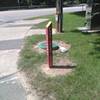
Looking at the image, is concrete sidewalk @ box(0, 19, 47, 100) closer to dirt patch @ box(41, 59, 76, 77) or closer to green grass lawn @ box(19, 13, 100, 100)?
green grass lawn @ box(19, 13, 100, 100)

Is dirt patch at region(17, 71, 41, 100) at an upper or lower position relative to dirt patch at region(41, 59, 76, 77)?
lower

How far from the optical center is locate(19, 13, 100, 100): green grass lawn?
5.47 meters

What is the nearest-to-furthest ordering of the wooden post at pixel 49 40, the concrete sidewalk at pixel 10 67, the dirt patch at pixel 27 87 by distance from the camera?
the dirt patch at pixel 27 87 < the concrete sidewalk at pixel 10 67 < the wooden post at pixel 49 40

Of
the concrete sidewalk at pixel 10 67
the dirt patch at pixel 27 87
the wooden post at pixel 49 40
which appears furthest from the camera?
the wooden post at pixel 49 40

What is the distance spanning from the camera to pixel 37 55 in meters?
8.08

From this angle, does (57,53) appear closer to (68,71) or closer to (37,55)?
(37,55)

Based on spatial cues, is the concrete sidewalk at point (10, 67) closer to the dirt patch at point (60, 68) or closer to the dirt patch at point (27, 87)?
the dirt patch at point (27, 87)

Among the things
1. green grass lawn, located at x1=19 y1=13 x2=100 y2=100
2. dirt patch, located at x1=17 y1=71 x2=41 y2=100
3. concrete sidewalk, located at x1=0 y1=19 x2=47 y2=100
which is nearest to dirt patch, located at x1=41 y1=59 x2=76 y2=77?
green grass lawn, located at x1=19 y1=13 x2=100 y2=100

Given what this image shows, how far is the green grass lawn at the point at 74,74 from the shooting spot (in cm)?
547

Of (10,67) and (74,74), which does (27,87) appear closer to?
(74,74)

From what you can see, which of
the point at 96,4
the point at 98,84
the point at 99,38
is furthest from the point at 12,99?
the point at 96,4

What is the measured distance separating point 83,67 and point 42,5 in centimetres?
2912

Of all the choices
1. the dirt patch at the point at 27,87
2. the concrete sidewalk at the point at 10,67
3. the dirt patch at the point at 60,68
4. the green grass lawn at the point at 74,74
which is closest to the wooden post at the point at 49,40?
the dirt patch at the point at 60,68

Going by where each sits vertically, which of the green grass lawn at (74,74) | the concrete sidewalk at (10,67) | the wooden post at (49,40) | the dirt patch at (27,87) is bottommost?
the concrete sidewalk at (10,67)
